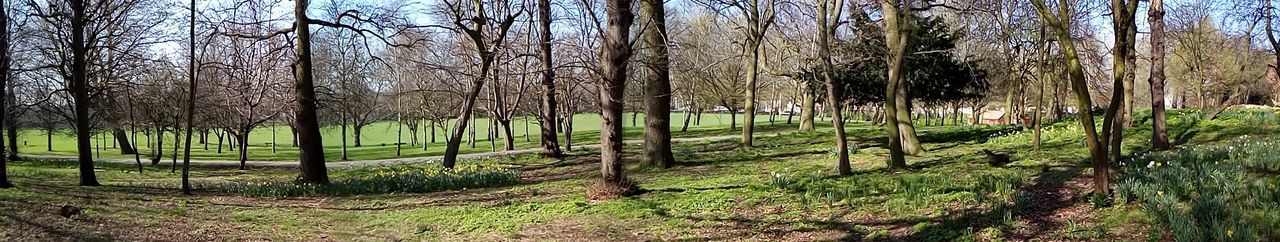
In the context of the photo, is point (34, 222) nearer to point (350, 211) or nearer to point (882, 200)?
point (350, 211)

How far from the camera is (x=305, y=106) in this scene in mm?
12242

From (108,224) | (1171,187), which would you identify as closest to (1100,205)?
(1171,187)

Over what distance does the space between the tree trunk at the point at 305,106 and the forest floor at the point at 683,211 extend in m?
1.73

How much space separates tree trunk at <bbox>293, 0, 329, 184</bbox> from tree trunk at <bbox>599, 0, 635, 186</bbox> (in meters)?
6.12

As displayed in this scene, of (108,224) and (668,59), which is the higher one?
(668,59)

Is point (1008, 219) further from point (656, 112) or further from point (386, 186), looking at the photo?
point (386, 186)

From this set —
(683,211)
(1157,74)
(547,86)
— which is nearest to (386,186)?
(683,211)

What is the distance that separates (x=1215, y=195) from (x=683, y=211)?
13.8 ft

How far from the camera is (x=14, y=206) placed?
818cm

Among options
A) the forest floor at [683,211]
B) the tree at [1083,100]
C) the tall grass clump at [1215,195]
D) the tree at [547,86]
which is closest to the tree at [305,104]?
the forest floor at [683,211]

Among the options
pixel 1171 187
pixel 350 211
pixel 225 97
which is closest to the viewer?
pixel 1171 187

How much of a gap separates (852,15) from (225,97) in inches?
813

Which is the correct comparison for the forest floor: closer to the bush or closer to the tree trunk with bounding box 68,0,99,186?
the bush

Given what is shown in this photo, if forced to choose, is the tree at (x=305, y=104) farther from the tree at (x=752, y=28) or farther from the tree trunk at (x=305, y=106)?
the tree at (x=752, y=28)
